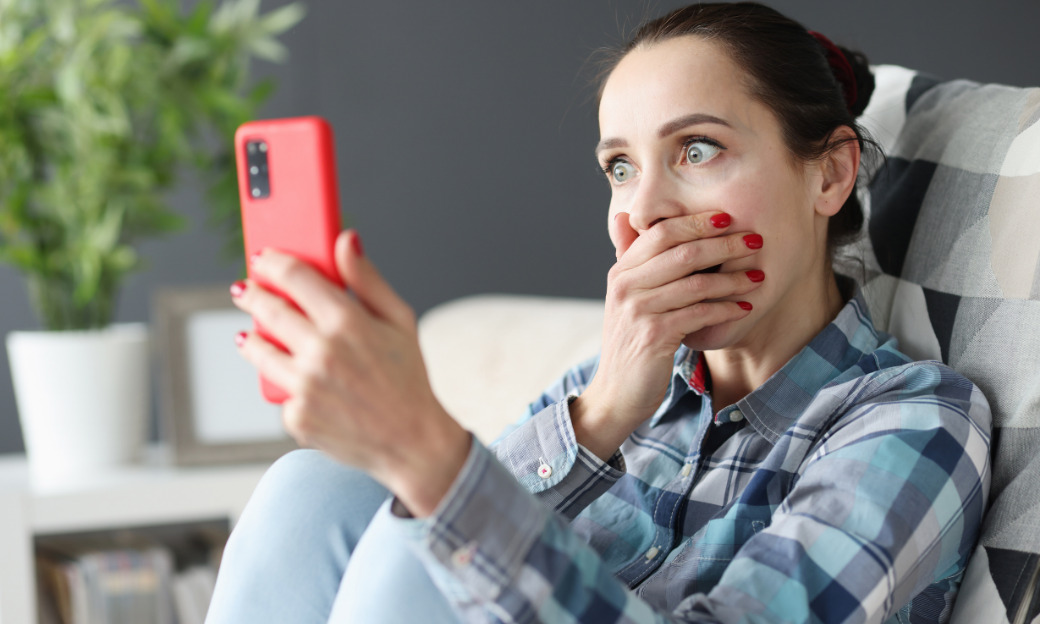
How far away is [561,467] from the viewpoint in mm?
913

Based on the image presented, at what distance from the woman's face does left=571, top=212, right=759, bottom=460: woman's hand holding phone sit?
0.02 metres

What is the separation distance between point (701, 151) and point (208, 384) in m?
1.37

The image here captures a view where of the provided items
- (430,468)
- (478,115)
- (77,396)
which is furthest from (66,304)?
(430,468)

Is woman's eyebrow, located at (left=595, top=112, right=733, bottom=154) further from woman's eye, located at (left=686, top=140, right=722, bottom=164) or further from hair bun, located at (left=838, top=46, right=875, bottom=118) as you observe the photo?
hair bun, located at (left=838, top=46, right=875, bottom=118)

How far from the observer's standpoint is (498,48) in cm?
235

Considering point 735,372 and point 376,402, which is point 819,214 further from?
point 376,402

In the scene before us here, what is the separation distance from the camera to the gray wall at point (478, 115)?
228cm

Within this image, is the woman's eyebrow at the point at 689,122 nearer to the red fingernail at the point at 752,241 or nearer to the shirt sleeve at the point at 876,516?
the red fingernail at the point at 752,241

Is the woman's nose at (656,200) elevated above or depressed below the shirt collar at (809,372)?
above

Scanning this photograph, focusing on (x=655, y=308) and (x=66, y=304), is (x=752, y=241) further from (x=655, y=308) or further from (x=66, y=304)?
(x=66, y=304)

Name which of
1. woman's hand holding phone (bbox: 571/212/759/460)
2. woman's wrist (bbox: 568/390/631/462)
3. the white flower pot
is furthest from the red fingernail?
the white flower pot

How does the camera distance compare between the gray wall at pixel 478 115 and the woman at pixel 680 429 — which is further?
the gray wall at pixel 478 115

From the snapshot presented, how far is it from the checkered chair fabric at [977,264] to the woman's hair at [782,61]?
0.31 feet

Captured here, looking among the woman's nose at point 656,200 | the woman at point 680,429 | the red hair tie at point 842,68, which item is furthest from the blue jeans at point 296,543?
the red hair tie at point 842,68
